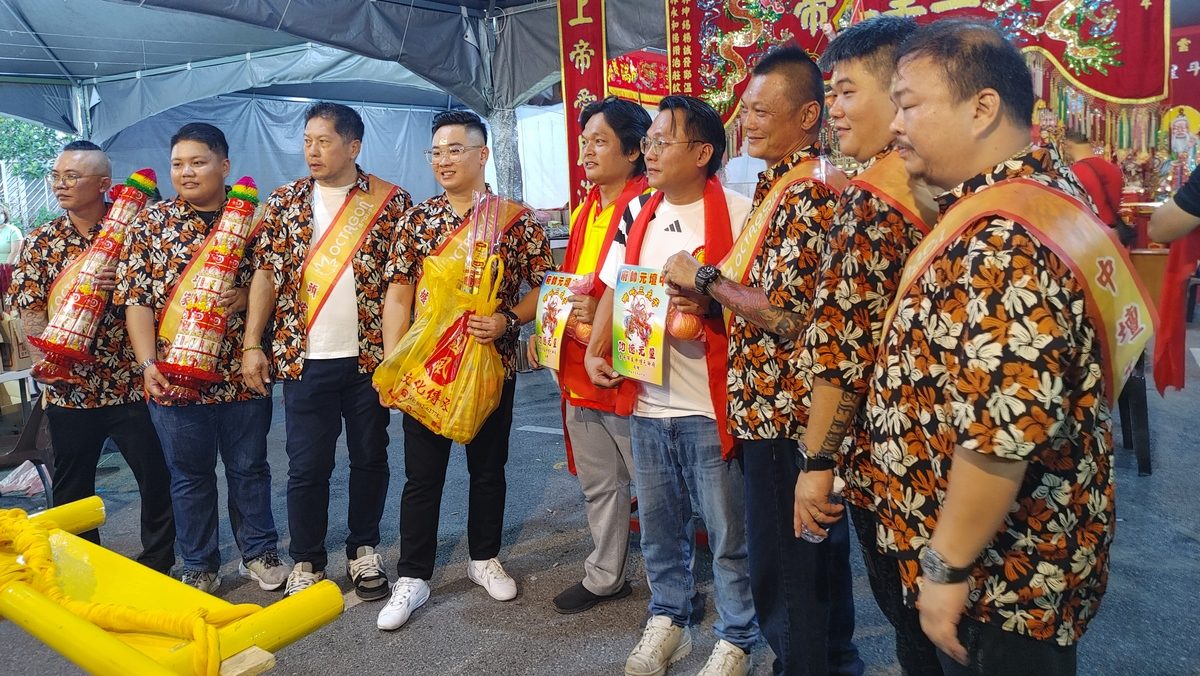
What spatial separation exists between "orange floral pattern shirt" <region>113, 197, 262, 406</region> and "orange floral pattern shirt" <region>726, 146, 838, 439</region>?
2.14 metres

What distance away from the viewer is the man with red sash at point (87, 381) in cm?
331

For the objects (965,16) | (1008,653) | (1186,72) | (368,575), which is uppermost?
(965,16)

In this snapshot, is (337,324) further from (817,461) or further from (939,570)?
(939,570)

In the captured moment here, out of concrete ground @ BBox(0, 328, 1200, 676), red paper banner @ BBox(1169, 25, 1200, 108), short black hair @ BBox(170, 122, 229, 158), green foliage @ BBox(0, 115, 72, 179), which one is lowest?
concrete ground @ BBox(0, 328, 1200, 676)

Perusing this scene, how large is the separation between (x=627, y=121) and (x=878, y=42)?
1.29m

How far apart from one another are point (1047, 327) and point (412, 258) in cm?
237

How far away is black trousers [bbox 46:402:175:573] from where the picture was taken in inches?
131

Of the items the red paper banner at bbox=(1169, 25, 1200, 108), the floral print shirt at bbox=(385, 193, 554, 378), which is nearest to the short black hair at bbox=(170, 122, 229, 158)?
the floral print shirt at bbox=(385, 193, 554, 378)

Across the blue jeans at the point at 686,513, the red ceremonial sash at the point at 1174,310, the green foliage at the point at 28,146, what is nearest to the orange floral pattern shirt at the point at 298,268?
the blue jeans at the point at 686,513

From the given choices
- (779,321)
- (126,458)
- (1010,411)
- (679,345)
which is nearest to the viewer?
(1010,411)

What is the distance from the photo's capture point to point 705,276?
2.11 m

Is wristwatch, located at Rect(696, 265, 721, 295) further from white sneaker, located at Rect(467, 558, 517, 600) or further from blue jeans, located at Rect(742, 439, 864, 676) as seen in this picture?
white sneaker, located at Rect(467, 558, 517, 600)

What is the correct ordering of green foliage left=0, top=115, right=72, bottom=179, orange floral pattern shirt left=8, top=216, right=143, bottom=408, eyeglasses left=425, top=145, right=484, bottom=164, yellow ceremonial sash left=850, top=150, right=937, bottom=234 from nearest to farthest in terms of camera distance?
yellow ceremonial sash left=850, top=150, right=937, bottom=234
eyeglasses left=425, top=145, right=484, bottom=164
orange floral pattern shirt left=8, top=216, right=143, bottom=408
green foliage left=0, top=115, right=72, bottom=179

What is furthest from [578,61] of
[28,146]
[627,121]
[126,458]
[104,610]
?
[28,146]
